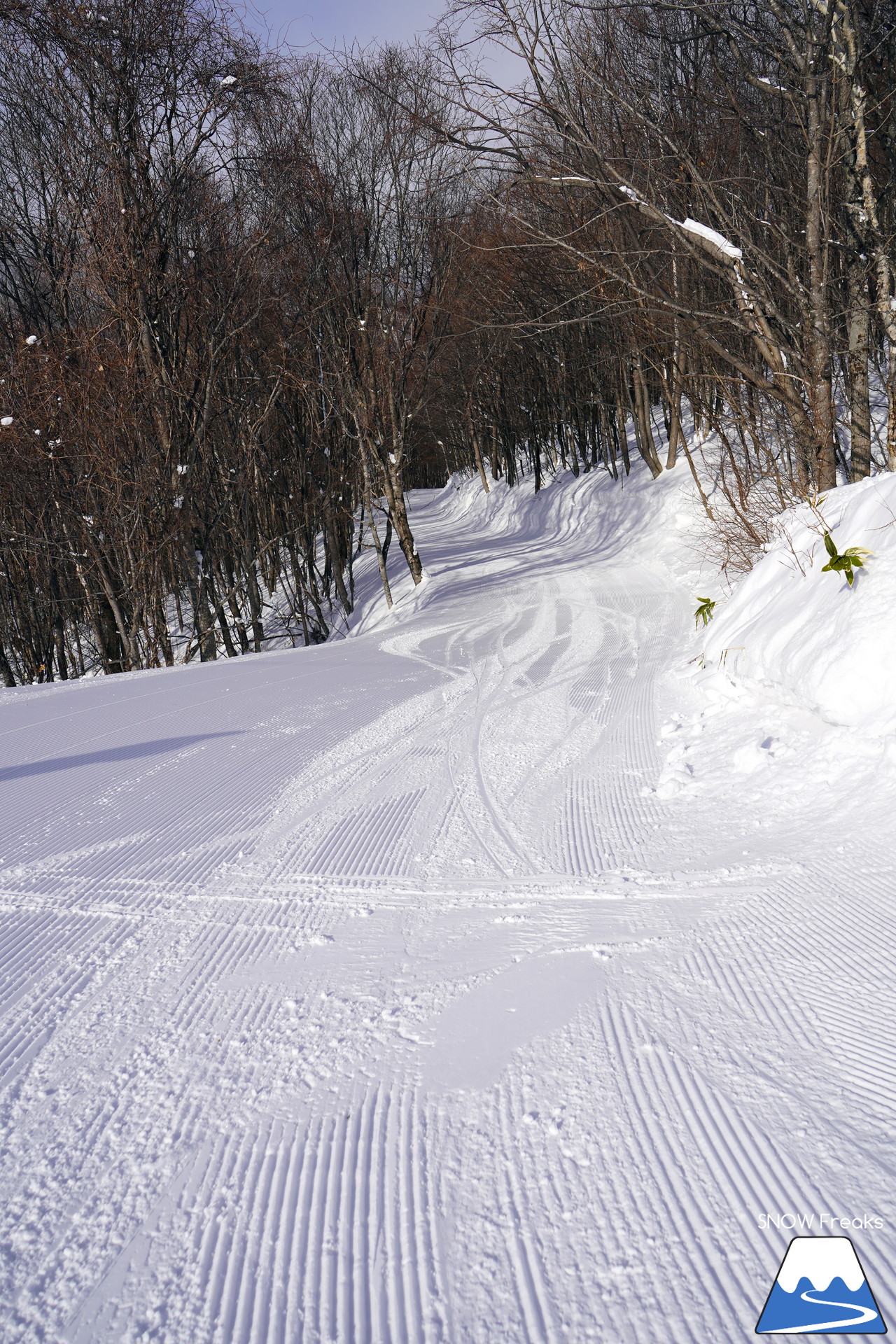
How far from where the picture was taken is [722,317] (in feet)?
20.3

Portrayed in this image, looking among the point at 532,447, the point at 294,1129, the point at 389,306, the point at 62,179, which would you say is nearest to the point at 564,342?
the point at 532,447

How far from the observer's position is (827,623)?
4.16m

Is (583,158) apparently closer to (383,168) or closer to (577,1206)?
(577,1206)

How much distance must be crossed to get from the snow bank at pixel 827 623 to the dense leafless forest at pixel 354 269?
6.29 ft

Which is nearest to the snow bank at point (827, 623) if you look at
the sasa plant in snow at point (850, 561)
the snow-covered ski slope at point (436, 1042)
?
the sasa plant in snow at point (850, 561)

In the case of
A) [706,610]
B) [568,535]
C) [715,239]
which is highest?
[715,239]

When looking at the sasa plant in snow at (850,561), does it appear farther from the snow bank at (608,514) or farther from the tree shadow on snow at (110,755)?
the snow bank at (608,514)

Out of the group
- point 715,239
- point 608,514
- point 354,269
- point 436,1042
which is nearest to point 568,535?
point 608,514

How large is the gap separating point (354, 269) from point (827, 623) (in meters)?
13.1

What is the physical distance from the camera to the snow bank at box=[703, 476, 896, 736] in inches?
146

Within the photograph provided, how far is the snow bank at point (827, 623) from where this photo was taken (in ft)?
12.1

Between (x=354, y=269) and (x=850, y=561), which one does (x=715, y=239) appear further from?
(x=354, y=269)

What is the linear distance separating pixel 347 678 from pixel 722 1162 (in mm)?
5545

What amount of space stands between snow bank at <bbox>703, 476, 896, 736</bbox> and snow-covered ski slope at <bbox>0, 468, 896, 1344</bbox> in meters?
0.34
